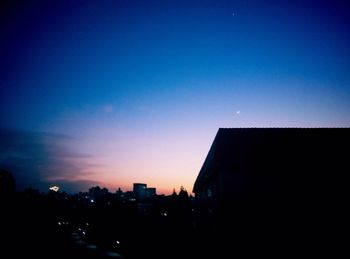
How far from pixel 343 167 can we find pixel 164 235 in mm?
15575

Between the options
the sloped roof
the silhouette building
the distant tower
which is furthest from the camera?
the distant tower

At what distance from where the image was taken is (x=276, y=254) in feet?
42.8

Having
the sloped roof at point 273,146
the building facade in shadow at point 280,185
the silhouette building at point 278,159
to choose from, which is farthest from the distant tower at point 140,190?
the sloped roof at point 273,146

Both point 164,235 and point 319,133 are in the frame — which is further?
point 164,235

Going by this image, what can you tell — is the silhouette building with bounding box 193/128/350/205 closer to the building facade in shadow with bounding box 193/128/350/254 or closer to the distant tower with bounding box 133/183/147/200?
the building facade in shadow with bounding box 193/128/350/254

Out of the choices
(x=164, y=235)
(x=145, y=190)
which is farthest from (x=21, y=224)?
(x=145, y=190)

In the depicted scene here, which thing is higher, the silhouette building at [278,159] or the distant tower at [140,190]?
the distant tower at [140,190]

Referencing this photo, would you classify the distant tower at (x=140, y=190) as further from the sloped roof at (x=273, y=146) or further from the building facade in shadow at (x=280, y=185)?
the sloped roof at (x=273, y=146)

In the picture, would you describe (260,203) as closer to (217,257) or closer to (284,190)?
(284,190)

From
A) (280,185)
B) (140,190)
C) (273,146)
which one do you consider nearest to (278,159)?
(273,146)

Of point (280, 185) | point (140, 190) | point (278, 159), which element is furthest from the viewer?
point (140, 190)

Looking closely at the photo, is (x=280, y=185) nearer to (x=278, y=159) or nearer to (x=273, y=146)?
(x=278, y=159)

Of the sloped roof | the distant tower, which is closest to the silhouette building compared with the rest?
the sloped roof

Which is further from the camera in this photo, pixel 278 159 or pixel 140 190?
pixel 140 190
